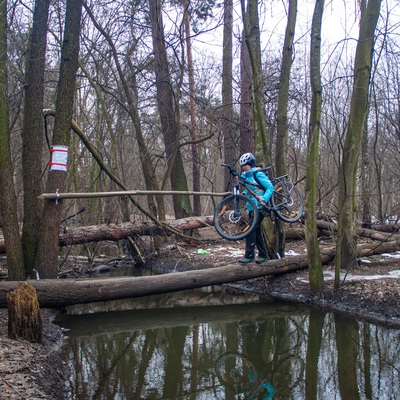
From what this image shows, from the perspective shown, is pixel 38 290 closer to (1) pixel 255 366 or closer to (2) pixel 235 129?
(1) pixel 255 366

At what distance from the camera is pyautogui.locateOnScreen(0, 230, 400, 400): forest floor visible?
5016mm

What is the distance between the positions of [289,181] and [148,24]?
317 inches

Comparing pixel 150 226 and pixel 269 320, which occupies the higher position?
pixel 150 226

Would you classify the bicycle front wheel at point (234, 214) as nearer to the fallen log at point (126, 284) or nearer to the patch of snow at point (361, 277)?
the fallen log at point (126, 284)

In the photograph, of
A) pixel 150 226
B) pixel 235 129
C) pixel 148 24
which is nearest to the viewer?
pixel 150 226

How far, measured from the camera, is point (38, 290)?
751cm

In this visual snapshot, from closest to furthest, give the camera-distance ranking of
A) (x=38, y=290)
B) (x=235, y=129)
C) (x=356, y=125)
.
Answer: (x=38, y=290) < (x=356, y=125) < (x=235, y=129)

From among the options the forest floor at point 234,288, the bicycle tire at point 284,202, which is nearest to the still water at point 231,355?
the forest floor at point 234,288

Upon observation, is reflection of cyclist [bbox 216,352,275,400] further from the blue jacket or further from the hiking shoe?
the blue jacket

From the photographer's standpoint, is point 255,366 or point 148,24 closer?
point 255,366

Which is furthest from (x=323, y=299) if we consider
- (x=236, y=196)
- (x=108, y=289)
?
(x=108, y=289)

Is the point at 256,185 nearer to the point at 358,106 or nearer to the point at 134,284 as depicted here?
the point at 358,106

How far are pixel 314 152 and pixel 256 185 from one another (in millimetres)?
1305

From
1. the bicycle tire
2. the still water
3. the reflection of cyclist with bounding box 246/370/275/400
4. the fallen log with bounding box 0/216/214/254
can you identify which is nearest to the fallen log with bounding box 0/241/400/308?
the still water
